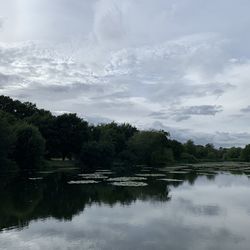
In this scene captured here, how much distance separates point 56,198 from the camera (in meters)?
27.4

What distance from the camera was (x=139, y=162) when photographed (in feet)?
279

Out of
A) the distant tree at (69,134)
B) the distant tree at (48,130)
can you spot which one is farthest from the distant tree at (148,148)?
the distant tree at (48,130)

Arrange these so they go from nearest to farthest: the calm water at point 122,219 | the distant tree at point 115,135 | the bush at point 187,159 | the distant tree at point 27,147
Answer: the calm water at point 122,219 → the distant tree at point 27,147 → the distant tree at point 115,135 → the bush at point 187,159

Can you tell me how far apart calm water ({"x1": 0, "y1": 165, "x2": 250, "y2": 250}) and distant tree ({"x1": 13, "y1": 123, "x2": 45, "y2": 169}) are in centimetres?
2410

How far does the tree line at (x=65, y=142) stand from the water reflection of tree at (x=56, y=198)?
18.3m

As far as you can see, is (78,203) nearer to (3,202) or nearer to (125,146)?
(3,202)

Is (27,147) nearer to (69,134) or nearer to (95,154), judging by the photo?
(95,154)

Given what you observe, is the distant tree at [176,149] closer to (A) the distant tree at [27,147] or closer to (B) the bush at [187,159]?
(B) the bush at [187,159]

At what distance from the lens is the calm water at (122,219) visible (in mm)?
14844

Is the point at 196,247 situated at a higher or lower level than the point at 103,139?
lower

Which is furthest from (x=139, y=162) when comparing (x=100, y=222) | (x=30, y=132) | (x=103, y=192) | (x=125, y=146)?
(x=100, y=222)

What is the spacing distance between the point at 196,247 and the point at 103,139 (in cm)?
6525

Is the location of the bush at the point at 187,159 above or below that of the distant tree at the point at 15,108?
below

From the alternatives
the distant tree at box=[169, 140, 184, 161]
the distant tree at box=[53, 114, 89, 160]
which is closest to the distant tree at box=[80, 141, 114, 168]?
the distant tree at box=[53, 114, 89, 160]
